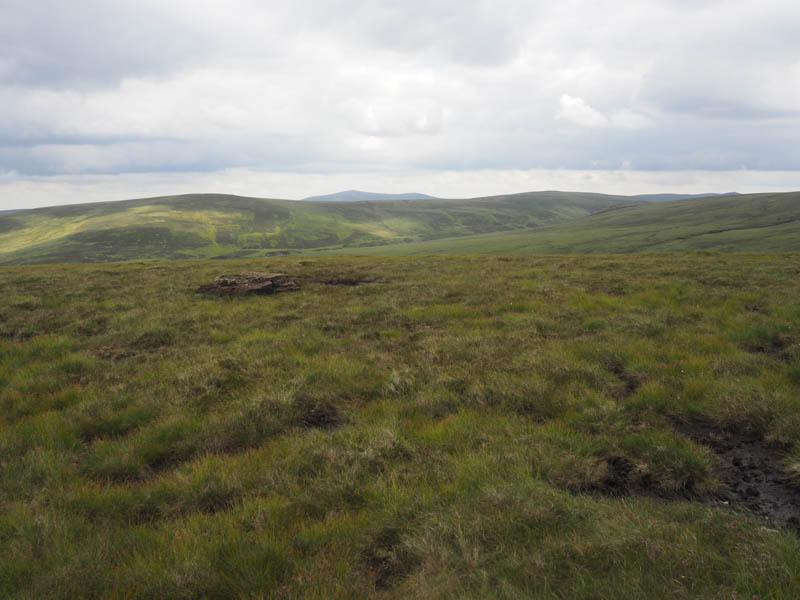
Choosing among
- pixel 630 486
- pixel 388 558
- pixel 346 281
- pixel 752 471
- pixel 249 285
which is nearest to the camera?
pixel 388 558

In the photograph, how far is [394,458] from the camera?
17.5 feet

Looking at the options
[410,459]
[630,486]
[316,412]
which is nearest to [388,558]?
[410,459]

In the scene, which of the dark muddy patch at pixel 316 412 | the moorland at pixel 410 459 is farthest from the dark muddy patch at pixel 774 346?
the dark muddy patch at pixel 316 412

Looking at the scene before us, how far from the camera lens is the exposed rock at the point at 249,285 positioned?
63.5 ft

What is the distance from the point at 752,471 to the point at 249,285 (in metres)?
19.6

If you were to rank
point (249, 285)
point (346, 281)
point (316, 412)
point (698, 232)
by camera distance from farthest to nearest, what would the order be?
point (698, 232)
point (346, 281)
point (249, 285)
point (316, 412)

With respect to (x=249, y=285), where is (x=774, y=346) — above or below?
below

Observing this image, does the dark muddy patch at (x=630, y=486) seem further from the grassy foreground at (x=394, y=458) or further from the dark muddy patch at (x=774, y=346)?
the dark muddy patch at (x=774, y=346)

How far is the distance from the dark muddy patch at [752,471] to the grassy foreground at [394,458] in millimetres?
162

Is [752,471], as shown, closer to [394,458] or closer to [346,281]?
[394,458]

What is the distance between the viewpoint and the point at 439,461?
16.9 ft

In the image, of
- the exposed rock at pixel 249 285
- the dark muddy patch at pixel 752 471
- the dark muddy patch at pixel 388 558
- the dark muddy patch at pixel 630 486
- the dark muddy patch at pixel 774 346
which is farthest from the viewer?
the exposed rock at pixel 249 285

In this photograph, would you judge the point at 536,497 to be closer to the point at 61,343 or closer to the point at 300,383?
the point at 300,383

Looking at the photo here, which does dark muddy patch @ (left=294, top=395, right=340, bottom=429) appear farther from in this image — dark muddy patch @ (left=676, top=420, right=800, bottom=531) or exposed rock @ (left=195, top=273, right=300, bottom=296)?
exposed rock @ (left=195, top=273, right=300, bottom=296)
